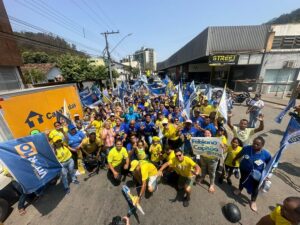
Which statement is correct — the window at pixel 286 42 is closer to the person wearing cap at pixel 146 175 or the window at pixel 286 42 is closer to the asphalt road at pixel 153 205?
the asphalt road at pixel 153 205

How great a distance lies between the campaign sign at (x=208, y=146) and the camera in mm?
3885

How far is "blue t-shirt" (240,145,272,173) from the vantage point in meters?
3.51

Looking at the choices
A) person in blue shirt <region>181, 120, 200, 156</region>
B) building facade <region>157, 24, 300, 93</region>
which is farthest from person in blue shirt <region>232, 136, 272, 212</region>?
building facade <region>157, 24, 300, 93</region>

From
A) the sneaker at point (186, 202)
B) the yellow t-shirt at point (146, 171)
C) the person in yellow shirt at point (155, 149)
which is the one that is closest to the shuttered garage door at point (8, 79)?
the person in yellow shirt at point (155, 149)

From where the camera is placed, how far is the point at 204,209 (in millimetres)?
3760

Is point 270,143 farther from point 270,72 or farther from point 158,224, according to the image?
point 270,72

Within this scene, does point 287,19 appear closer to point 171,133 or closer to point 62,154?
point 171,133

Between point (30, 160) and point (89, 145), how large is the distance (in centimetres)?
188

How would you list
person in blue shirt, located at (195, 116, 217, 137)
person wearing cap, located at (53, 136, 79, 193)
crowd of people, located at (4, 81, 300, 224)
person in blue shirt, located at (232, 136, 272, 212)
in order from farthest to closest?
person in blue shirt, located at (195, 116, 217, 137), person wearing cap, located at (53, 136, 79, 193), crowd of people, located at (4, 81, 300, 224), person in blue shirt, located at (232, 136, 272, 212)

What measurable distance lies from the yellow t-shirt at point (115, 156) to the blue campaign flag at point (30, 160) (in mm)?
1408

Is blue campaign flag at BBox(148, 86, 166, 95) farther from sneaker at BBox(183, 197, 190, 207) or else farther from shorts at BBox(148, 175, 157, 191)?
sneaker at BBox(183, 197, 190, 207)

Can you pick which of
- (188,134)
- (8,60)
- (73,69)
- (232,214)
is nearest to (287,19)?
(73,69)

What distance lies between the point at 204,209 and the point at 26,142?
476 cm

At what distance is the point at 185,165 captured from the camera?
391 centimetres
